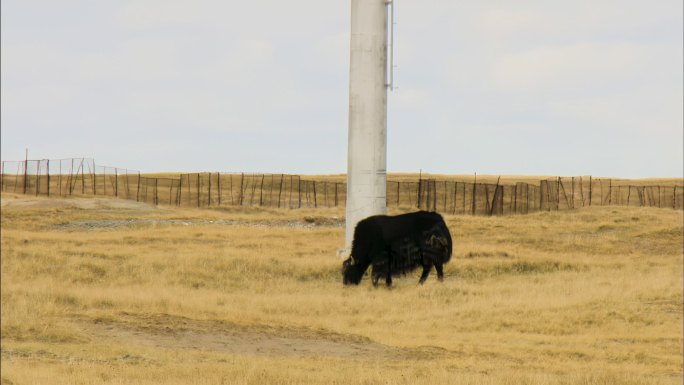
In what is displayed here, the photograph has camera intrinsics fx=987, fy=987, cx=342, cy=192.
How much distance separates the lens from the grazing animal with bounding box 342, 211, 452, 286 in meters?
29.0

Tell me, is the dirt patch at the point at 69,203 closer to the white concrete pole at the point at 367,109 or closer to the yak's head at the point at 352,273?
the white concrete pole at the point at 367,109

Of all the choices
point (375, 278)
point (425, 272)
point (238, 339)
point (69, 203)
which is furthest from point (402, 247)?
point (69, 203)

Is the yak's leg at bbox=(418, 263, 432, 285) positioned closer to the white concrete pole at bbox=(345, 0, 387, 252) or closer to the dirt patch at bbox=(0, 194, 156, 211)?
the white concrete pole at bbox=(345, 0, 387, 252)

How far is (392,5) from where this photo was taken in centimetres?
3562

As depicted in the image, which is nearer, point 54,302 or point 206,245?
point 54,302

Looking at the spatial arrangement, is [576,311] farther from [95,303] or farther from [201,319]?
[95,303]

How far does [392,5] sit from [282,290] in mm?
12801

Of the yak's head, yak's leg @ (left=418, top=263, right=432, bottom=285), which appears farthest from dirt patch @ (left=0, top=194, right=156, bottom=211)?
yak's leg @ (left=418, top=263, right=432, bottom=285)

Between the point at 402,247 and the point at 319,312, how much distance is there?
6183 millimetres

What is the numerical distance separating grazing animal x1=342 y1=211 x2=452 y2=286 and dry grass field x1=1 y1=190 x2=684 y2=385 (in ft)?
1.94

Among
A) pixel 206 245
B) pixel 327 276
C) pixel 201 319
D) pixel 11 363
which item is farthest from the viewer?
pixel 206 245

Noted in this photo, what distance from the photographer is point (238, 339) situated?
19000 mm

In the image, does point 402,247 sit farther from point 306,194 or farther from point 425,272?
point 306,194

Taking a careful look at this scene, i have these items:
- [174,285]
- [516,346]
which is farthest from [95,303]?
[516,346]
